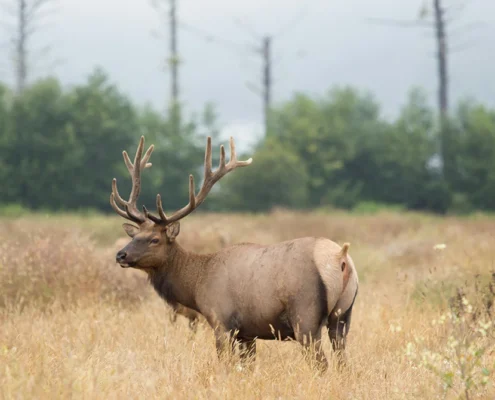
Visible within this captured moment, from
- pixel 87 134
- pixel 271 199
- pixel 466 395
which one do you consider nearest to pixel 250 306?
pixel 466 395

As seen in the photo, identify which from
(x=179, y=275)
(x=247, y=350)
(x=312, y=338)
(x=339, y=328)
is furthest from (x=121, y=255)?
(x=339, y=328)

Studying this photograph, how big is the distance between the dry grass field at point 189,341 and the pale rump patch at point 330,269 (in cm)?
59

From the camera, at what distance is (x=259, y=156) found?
3316 cm

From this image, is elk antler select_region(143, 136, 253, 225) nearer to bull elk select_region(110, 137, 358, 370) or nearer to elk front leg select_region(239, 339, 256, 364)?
bull elk select_region(110, 137, 358, 370)

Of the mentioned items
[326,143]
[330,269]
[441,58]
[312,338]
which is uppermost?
[441,58]

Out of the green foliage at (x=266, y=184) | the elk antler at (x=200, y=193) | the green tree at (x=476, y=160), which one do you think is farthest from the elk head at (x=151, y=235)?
the green tree at (x=476, y=160)

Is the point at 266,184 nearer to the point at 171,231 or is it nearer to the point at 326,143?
the point at 326,143

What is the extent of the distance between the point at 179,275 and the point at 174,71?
3092 cm

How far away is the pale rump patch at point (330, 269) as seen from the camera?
6.39 metres

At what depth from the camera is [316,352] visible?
634 cm

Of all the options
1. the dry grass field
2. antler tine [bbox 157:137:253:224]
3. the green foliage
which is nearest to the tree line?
the green foliage

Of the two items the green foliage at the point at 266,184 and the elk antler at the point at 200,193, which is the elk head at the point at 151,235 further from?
the green foliage at the point at 266,184

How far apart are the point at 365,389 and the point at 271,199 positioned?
1092 inches

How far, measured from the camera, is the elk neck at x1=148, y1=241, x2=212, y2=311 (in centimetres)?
750
